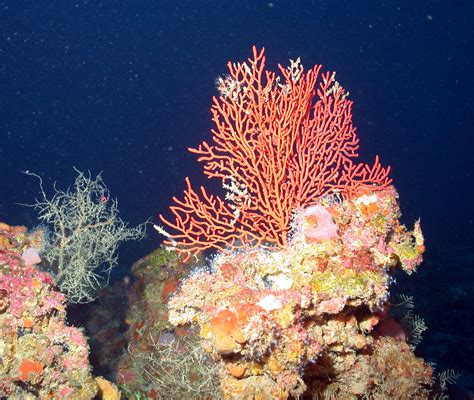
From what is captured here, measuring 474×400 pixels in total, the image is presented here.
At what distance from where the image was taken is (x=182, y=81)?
9750cm

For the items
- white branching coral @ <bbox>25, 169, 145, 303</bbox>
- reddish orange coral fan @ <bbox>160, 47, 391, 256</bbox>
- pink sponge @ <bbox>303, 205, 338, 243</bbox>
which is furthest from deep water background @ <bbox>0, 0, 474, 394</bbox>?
pink sponge @ <bbox>303, 205, 338, 243</bbox>

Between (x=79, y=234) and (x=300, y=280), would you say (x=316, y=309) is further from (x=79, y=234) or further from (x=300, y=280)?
(x=79, y=234)

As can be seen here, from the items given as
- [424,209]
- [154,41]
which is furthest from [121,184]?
[154,41]

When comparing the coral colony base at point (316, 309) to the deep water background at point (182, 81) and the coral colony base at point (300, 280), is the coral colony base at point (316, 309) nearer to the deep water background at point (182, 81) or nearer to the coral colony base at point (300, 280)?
the coral colony base at point (300, 280)

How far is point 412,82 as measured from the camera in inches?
4953

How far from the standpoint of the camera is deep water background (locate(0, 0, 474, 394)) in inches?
3034

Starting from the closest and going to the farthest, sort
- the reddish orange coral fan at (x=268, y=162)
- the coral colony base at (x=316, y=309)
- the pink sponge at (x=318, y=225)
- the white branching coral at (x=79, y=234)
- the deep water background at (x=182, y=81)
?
1. the coral colony base at (x=316, y=309)
2. the pink sponge at (x=318, y=225)
3. the reddish orange coral fan at (x=268, y=162)
4. the white branching coral at (x=79, y=234)
5. the deep water background at (x=182, y=81)

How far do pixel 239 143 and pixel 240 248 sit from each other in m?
1.20

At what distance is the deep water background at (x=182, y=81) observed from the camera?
253 ft

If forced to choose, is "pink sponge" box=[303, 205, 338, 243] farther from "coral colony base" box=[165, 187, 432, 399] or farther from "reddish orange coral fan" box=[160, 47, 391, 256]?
"reddish orange coral fan" box=[160, 47, 391, 256]

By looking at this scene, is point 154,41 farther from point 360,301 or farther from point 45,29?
point 360,301

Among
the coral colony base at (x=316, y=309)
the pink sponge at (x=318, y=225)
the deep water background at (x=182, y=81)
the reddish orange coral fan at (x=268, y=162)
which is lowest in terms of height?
the coral colony base at (x=316, y=309)

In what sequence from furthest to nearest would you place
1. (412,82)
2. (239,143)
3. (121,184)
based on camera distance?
(412,82) < (121,184) < (239,143)

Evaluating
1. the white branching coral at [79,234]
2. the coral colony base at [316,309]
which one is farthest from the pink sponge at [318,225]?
the white branching coral at [79,234]
